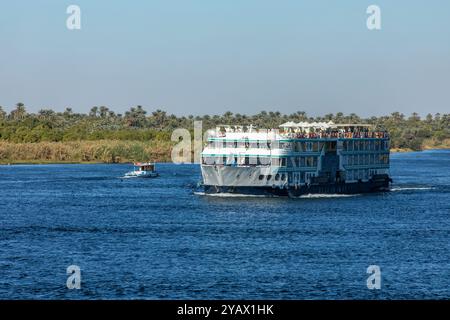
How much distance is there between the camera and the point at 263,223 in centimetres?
8225

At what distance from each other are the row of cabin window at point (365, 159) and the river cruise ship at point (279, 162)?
224mm

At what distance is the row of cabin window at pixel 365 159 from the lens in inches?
4557

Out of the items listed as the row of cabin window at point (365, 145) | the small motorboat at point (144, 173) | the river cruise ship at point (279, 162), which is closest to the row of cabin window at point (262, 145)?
the river cruise ship at point (279, 162)

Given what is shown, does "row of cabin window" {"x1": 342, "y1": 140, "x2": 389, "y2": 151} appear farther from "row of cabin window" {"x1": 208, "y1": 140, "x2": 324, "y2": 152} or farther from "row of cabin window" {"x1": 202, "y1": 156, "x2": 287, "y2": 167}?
"row of cabin window" {"x1": 202, "y1": 156, "x2": 287, "y2": 167}

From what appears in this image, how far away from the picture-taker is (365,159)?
393ft

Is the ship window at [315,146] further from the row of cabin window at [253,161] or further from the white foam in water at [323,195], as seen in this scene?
the row of cabin window at [253,161]

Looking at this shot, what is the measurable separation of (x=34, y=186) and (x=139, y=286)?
8556 cm

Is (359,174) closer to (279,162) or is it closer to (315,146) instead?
(315,146)

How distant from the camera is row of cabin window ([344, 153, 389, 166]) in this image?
4557 inches

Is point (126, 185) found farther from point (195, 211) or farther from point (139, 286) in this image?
point (139, 286)

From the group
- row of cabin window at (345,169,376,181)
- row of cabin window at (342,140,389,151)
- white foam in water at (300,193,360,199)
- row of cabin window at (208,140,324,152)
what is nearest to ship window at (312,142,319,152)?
row of cabin window at (208,140,324,152)

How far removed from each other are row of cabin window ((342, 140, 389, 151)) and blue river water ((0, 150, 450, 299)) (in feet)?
22.0

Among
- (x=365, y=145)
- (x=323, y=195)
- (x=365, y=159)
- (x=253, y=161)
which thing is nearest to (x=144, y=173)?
(x=365, y=145)
